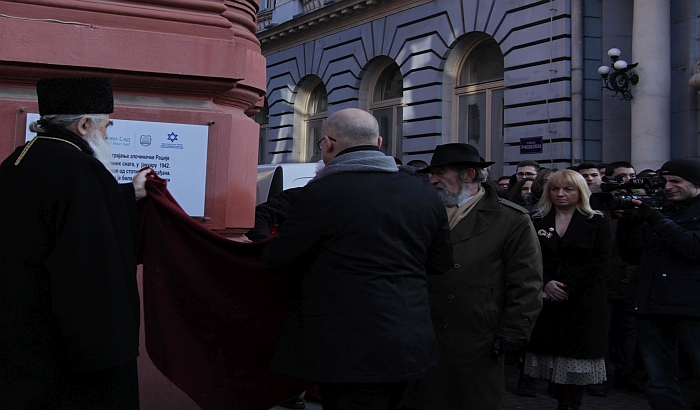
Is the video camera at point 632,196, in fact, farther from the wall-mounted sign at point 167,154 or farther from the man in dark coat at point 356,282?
the wall-mounted sign at point 167,154

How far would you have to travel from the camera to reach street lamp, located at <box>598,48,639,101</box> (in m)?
14.3

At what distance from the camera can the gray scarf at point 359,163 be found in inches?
134

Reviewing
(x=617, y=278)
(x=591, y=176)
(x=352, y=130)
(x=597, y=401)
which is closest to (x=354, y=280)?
(x=352, y=130)

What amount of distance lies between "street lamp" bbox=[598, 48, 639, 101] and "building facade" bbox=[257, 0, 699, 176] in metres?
0.15

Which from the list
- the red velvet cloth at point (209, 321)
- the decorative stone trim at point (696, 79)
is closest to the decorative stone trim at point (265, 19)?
the decorative stone trim at point (696, 79)

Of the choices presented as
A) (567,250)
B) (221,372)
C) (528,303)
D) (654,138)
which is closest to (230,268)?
(221,372)

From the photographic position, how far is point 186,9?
4.85m

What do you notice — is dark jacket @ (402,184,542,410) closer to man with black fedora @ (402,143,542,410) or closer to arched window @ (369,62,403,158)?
man with black fedora @ (402,143,542,410)

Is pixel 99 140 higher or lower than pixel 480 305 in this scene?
higher

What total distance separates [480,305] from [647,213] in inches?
82.1

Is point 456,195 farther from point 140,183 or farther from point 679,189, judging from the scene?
point 679,189

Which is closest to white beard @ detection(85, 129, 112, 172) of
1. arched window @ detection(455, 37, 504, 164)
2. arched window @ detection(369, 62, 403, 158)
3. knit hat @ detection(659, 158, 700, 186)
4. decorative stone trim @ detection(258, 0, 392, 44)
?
knit hat @ detection(659, 158, 700, 186)

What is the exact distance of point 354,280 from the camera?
129 inches

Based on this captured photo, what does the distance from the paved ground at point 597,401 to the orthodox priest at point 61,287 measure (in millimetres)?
3781
